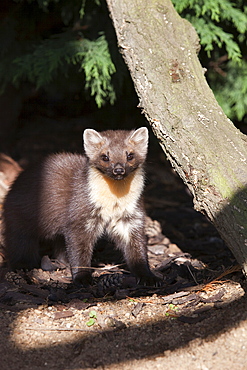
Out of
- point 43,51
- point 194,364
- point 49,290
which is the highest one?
point 194,364

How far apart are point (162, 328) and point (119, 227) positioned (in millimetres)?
1839

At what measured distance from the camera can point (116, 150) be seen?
5.43 metres

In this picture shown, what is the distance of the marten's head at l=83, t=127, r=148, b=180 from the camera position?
5344mm

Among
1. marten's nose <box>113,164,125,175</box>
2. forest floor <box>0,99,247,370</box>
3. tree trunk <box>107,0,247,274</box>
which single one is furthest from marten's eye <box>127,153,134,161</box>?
forest floor <box>0,99,247,370</box>

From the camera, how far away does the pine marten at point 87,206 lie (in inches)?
215

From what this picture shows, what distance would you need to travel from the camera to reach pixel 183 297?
460cm

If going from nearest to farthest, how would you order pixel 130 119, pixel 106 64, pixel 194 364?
pixel 194 364
pixel 106 64
pixel 130 119

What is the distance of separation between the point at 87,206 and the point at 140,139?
0.98m

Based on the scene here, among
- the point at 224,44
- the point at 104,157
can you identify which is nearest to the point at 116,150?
the point at 104,157

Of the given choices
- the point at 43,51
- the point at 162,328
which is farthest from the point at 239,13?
the point at 162,328

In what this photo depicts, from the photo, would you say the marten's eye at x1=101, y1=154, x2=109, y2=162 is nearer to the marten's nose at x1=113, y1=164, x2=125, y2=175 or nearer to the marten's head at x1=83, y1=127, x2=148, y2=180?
the marten's head at x1=83, y1=127, x2=148, y2=180

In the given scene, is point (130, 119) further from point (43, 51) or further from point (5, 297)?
point (5, 297)

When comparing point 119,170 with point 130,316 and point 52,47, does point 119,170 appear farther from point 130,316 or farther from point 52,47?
point 52,47

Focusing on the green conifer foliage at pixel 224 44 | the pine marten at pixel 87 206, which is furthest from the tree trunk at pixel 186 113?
the green conifer foliage at pixel 224 44
